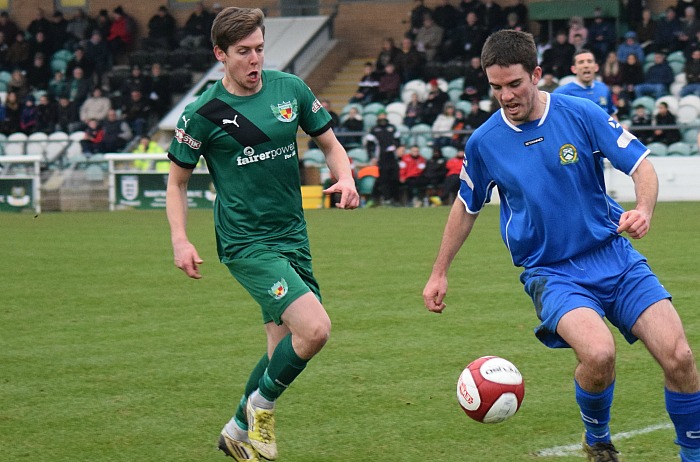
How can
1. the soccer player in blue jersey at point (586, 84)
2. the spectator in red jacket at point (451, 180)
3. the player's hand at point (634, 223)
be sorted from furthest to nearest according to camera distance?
1. the spectator in red jacket at point (451, 180)
2. the soccer player in blue jersey at point (586, 84)
3. the player's hand at point (634, 223)

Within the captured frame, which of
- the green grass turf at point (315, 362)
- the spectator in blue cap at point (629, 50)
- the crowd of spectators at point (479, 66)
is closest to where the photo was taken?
the green grass turf at point (315, 362)

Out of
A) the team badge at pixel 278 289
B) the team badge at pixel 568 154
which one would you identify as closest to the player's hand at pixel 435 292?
the team badge at pixel 278 289

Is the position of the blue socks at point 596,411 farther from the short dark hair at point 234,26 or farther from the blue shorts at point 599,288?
the short dark hair at point 234,26

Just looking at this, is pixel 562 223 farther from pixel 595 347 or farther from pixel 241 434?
pixel 241 434

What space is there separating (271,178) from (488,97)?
19450 mm

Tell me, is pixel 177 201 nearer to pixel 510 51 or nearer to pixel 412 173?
pixel 510 51

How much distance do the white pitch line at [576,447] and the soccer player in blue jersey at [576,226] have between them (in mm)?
276

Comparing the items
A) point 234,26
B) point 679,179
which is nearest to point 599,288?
point 234,26

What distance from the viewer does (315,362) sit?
25.5 ft

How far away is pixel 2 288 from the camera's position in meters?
11.8

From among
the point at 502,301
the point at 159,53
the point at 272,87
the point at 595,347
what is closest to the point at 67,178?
the point at 159,53

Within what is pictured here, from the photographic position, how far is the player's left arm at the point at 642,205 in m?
4.50

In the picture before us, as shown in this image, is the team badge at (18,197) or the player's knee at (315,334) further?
the team badge at (18,197)

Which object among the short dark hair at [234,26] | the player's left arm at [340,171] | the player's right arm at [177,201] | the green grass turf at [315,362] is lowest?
the green grass turf at [315,362]
